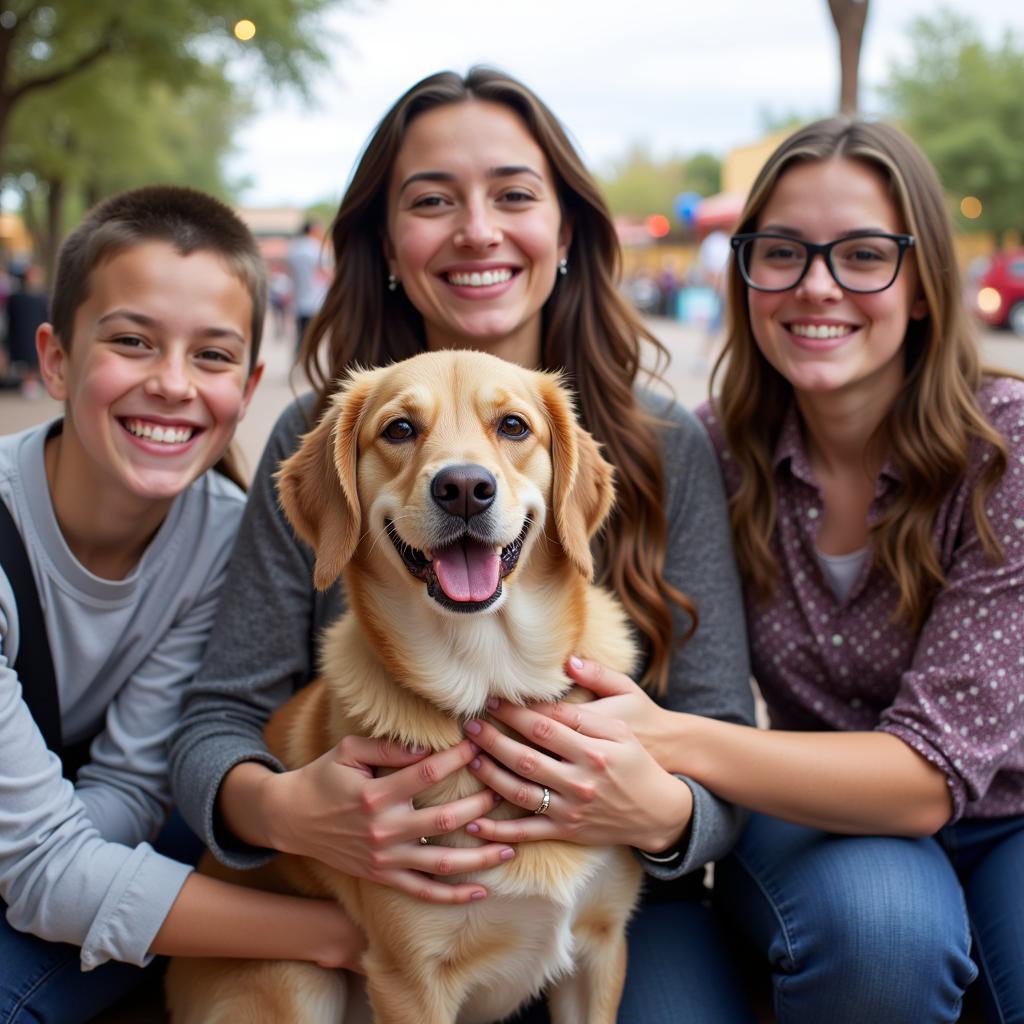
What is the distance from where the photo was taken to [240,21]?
1441 centimetres

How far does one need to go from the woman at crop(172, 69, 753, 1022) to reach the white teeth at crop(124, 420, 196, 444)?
0.80 ft

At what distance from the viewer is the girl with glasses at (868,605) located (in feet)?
7.72

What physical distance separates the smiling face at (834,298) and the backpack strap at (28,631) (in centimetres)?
188

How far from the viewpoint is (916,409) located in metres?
2.66

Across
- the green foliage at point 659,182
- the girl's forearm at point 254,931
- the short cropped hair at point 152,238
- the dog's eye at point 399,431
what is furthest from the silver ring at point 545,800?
the green foliage at point 659,182

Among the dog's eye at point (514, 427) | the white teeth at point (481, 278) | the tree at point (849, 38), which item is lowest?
the dog's eye at point (514, 427)

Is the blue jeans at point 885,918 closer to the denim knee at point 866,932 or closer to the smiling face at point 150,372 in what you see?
the denim knee at point 866,932

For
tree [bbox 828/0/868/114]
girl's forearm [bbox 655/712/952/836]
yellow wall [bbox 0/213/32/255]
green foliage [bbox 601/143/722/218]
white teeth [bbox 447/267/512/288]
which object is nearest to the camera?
girl's forearm [bbox 655/712/952/836]

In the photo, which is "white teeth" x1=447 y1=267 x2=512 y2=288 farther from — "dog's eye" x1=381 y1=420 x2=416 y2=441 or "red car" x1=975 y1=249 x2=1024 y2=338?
"red car" x1=975 y1=249 x2=1024 y2=338

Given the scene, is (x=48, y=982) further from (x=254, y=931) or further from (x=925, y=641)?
(x=925, y=641)

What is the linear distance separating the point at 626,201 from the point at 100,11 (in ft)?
254

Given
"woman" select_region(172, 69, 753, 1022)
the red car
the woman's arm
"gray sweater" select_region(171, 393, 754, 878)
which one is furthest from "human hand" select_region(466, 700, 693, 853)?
the red car

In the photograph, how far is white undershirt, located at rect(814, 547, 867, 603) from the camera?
271 cm

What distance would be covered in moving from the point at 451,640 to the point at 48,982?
4.05ft
